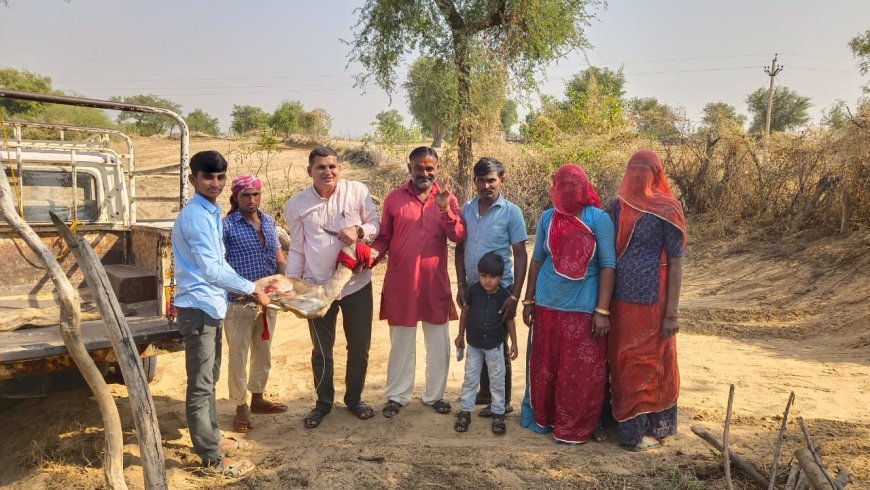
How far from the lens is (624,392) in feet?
10.9

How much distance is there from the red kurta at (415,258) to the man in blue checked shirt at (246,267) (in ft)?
2.33

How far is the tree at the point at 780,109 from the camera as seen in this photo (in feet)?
99.9

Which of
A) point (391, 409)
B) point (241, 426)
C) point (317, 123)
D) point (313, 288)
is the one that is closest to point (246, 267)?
point (313, 288)

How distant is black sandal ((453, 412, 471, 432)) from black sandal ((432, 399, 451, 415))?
21 cm

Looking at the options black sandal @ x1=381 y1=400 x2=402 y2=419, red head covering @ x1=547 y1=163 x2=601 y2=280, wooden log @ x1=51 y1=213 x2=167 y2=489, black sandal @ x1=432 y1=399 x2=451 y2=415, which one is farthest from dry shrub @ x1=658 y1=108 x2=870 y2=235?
wooden log @ x1=51 y1=213 x2=167 y2=489

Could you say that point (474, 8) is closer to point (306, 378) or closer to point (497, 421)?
point (306, 378)

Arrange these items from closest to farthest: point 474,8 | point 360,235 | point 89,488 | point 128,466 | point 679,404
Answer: point 89,488 → point 128,466 → point 360,235 → point 679,404 → point 474,8

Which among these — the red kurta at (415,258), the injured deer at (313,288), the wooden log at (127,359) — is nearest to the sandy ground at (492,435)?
the wooden log at (127,359)

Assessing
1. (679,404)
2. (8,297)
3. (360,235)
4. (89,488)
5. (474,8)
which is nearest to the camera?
(89,488)

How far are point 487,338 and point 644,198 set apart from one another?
1.24 meters

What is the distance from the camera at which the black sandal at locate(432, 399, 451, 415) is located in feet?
13.0

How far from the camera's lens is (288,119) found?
87.9ft

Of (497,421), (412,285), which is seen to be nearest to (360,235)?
(412,285)

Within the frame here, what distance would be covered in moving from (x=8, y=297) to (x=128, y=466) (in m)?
2.36
